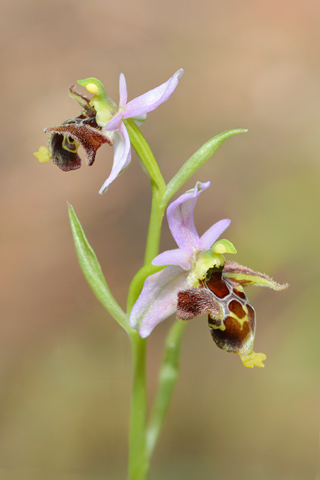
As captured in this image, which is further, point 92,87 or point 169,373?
point 169,373

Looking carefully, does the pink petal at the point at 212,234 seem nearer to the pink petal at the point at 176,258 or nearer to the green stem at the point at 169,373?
the pink petal at the point at 176,258

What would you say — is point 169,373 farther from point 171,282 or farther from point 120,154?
point 120,154

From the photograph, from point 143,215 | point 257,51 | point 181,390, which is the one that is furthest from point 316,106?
point 181,390

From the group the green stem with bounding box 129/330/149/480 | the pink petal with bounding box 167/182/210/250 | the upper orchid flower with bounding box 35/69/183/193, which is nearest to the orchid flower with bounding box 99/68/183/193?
the upper orchid flower with bounding box 35/69/183/193

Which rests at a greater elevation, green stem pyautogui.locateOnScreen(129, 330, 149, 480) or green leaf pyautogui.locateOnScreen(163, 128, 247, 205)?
green leaf pyautogui.locateOnScreen(163, 128, 247, 205)

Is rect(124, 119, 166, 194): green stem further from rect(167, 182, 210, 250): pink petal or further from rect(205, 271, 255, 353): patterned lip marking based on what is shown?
rect(205, 271, 255, 353): patterned lip marking

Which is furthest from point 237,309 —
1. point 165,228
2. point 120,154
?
point 165,228

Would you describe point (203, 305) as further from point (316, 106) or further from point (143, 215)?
point (316, 106)
